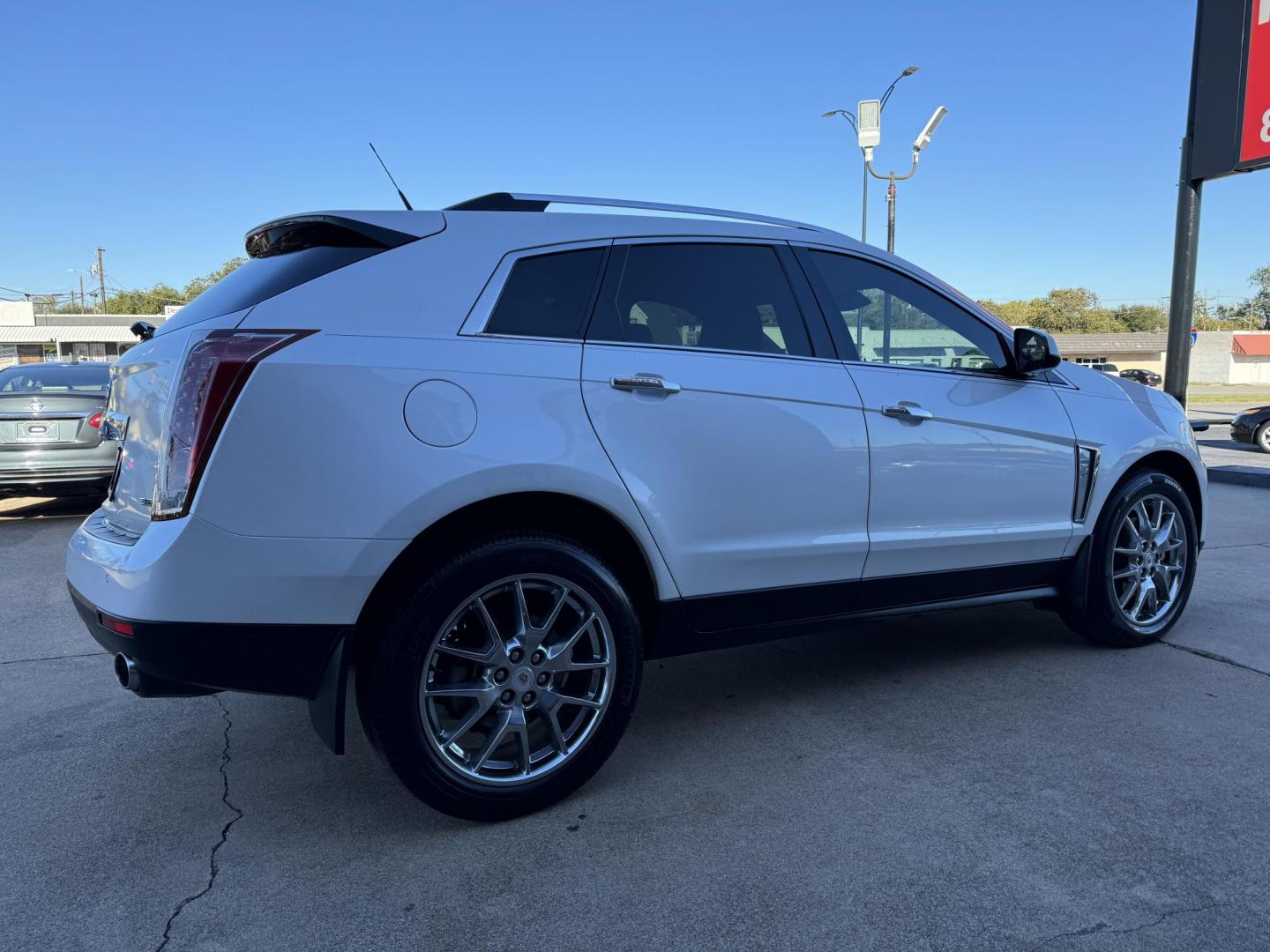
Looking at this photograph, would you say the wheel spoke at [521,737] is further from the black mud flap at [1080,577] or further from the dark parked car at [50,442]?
the dark parked car at [50,442]

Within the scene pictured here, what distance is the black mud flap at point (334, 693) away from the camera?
2.52 metres

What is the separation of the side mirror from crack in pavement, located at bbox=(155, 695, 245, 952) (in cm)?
340

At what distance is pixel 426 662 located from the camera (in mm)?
2588

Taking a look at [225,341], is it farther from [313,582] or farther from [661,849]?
[661,849]

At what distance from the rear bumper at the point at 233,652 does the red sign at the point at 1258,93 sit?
1210 centimetres

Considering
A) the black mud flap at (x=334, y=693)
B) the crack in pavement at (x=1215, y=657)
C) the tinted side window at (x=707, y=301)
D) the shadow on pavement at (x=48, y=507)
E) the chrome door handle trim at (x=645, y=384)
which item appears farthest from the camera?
the shadow on pavement at (x=48, y=507)

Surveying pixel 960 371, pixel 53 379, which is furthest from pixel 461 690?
pixel 53 379

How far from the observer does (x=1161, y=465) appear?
4500 mm

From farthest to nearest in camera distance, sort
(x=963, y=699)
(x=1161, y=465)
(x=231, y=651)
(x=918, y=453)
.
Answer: (x=1161, y=465) → (x=963, y=699) → (x=918, y=453) → (x=231, y=651)

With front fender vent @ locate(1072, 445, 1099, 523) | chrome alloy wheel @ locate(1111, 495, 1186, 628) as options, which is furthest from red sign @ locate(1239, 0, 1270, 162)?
front fender vent @ locate(1072, 445, 1099, 523)

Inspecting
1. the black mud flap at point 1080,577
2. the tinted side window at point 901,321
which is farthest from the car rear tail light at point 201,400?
the black mud flap at point 1080,577

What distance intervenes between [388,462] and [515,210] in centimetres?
101

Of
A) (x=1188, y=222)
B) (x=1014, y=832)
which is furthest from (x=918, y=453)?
(x=1188, y=222)

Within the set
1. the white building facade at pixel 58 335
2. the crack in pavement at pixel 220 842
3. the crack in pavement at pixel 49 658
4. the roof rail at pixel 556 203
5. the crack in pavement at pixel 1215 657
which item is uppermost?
the white building facade at pixel 58 335
